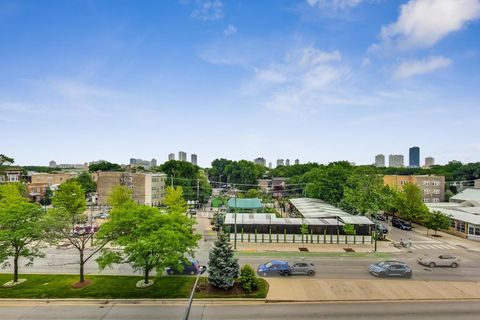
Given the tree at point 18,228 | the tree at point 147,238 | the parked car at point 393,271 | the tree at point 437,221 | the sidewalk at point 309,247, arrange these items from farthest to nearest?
1. the tree at point 437,221
2. the sidewalk at point 309,247
3. the parked car at point 393,271
4. the tree at point 18,228
5. the tree at point 147,238

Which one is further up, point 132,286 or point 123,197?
point 123,197

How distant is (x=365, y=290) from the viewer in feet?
82.1

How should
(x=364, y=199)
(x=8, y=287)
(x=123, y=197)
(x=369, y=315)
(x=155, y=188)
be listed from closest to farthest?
(x=369, y=315), (x=8, y=287), (x=364, y=199), (x=123, y=197), (x=155, y=188)

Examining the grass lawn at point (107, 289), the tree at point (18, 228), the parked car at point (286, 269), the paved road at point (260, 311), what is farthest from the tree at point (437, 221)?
the tree at point (18, 228)

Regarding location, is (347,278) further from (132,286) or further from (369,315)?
(132,286)

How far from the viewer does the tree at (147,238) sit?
74.1ft

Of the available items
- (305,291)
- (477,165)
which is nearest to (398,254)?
(305,291)

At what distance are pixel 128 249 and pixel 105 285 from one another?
4.82 metres

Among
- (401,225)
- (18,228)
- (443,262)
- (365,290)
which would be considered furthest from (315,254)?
(18,228)

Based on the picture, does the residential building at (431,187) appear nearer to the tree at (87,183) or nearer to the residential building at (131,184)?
the residential building at (131,184)

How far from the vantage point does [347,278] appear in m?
28.1

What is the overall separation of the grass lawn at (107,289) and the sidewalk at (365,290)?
187 cm

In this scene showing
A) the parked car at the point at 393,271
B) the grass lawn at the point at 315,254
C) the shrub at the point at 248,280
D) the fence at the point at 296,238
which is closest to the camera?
the shrub at the point at 248,280

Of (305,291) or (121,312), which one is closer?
(121,312)
